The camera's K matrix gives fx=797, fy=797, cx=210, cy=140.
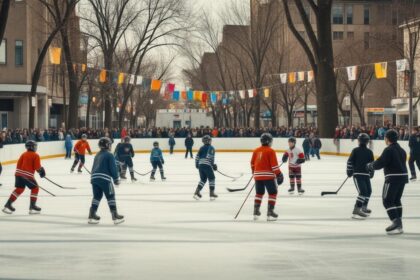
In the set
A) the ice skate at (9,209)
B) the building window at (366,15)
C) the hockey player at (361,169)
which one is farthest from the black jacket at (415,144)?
→ the building window at (366,15)

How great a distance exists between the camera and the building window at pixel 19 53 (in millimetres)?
57344

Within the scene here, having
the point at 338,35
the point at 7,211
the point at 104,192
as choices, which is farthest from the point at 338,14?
the point at 104,192

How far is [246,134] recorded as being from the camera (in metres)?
53.9

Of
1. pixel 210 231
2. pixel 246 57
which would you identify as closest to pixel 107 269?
pixel 210 231

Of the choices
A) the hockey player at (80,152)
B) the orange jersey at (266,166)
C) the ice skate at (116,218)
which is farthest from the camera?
the hockey player at (80,152)

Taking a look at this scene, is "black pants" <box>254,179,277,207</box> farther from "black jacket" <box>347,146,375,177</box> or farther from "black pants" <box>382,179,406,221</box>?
"black pants" <box>382,179,406,221</box>

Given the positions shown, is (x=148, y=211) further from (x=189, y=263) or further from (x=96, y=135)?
(x=96, y=135)

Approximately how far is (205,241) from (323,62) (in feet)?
114

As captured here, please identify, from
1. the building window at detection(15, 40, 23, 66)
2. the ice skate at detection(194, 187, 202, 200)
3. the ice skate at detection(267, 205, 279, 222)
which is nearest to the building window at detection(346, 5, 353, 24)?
the building window at detection(15, 40, 23, 66)

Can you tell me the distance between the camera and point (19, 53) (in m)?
57.6

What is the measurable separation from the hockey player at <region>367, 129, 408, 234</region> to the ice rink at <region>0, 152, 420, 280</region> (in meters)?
0.32

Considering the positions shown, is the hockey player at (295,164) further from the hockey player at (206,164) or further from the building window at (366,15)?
the building window at (366,15)

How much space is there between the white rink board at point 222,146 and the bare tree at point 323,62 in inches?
54.3

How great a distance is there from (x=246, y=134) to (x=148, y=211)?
3856 cm
